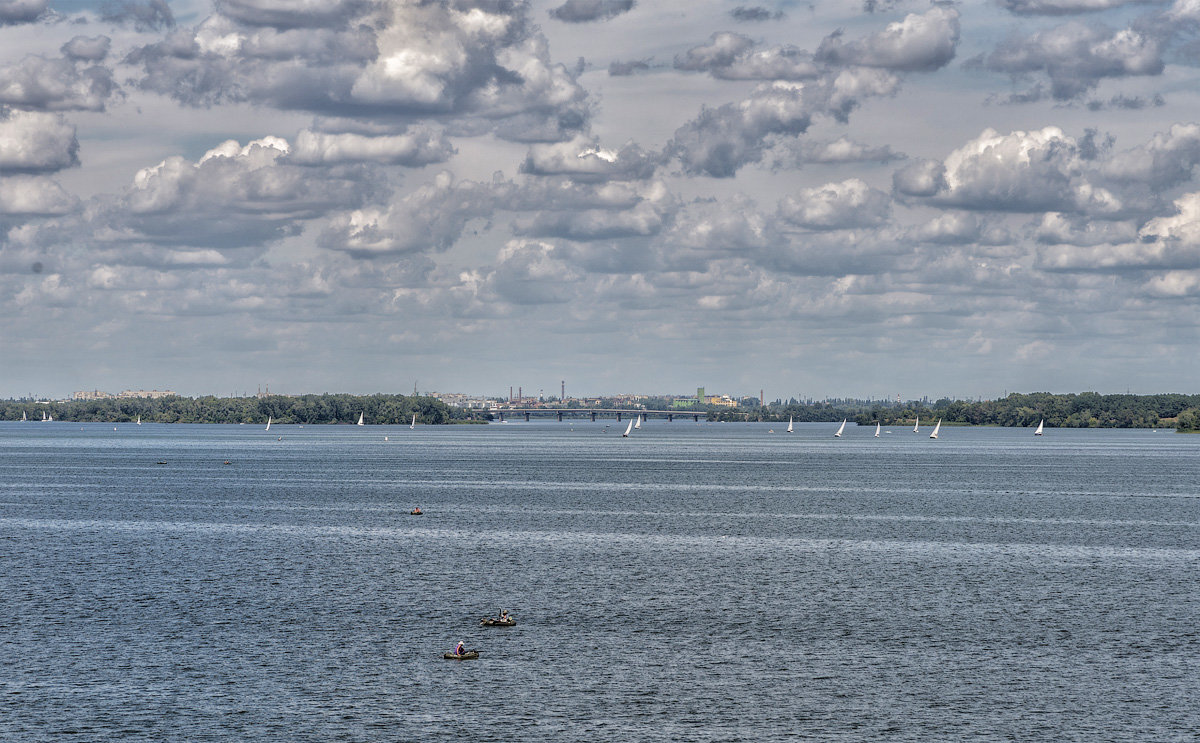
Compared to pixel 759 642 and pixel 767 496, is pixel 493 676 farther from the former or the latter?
pixel 767 496

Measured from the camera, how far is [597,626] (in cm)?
5044

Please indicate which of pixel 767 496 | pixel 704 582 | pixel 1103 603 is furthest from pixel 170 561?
pixel 767 496

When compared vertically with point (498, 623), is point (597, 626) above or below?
below

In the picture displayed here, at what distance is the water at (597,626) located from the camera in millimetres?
36062

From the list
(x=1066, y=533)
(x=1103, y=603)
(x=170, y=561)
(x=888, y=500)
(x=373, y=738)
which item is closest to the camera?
(x=373, y=738)

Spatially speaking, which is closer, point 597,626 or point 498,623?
point 498,623

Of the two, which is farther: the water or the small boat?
the small boat

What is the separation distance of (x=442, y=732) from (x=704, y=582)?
31337 mm

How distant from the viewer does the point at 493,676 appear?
41.3m

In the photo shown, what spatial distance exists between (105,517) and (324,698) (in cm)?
7014

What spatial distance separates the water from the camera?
36.1 m

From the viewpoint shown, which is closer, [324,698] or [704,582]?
[324,698]

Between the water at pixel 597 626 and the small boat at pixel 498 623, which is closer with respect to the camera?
the water at pixel 597 626

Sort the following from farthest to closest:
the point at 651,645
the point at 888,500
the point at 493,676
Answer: the point at 888,500
the point at 651,645
the point at 493,676
